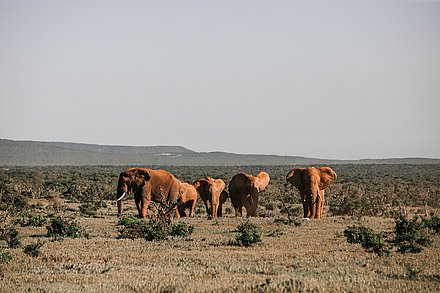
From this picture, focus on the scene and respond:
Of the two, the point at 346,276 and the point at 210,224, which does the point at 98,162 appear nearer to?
the point at 210,224

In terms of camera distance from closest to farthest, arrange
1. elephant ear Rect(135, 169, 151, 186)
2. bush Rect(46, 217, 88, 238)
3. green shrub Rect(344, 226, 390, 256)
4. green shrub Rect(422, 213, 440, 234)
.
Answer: green shrub Rect(344, 226, 390, 256), bush Rect(46, 217, 88, 238), green shrub Rect(422, 213, 440, 234), elephant ear Rect(135, 169, 151, 186)

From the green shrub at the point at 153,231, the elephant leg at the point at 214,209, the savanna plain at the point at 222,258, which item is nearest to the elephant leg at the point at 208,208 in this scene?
the elephant leg at the point at 214,209

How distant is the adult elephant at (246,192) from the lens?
3181cm

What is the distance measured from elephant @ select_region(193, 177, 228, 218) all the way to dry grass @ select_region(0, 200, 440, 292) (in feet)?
36.9

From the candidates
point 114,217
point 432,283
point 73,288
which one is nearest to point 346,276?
point 432,283

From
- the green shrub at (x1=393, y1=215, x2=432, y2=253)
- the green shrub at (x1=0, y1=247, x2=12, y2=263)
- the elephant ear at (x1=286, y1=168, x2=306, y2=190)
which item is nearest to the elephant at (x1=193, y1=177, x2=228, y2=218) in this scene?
the elephant ear at (x1=286, y1=168, x2=306, y2=190)

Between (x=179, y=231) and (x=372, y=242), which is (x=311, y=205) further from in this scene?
(x=372, y=242)

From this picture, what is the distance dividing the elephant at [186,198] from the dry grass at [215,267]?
33.6 ft

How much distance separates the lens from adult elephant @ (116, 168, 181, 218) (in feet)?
94.8

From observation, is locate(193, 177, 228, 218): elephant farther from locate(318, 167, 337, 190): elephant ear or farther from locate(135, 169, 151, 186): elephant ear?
locate(318, 167, 337, 190): elephant ear

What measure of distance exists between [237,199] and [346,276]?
20.1m

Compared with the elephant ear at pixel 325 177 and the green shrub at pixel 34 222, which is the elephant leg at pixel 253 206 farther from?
the green shrub at pixel 34 222

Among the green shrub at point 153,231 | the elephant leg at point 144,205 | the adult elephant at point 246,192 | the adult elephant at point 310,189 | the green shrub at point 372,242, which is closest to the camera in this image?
the green shrub at point 372,242

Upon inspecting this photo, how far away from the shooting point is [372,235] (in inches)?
654
